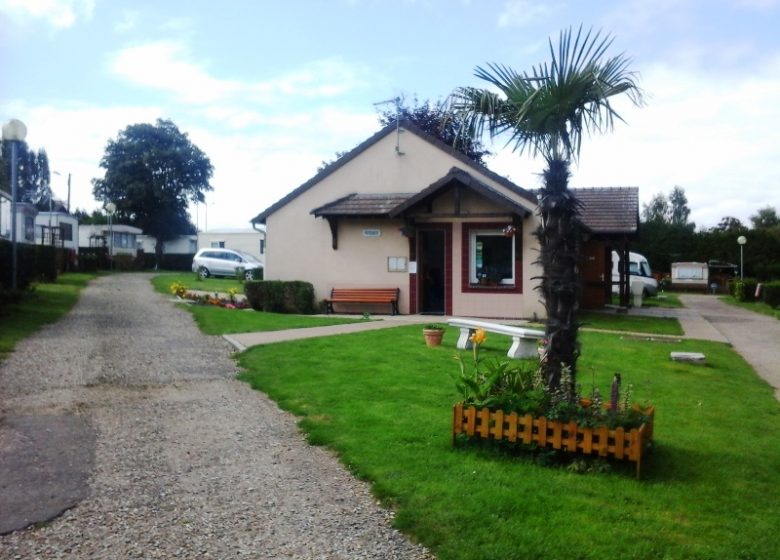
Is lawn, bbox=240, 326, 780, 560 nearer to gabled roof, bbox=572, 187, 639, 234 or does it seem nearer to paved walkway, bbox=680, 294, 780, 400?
paved walkway, bbox=680, 294, 780, 400

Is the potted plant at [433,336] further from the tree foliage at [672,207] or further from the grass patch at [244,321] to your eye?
the tree foliage at [672,207]

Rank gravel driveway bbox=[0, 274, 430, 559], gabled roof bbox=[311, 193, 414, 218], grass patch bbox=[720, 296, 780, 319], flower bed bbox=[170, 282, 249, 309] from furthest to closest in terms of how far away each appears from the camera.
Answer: grass patch bbox=[720, 296, 780, 319]
flower bed bbox=[170, 282, 249, 309]
gabled roof bbox=[311, 193, 414, 218]
gravel driveway bbox=[0, 274, 430, 559]

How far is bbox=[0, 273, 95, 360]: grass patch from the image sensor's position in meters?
12.9

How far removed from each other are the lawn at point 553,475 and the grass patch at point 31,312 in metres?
5.40

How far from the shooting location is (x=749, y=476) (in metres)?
5.77

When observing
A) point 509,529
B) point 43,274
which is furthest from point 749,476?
point 43,274

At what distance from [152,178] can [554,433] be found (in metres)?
60.3

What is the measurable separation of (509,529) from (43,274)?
2640 cm

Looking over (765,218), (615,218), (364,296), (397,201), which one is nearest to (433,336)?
(364,296)

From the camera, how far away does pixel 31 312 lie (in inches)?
655

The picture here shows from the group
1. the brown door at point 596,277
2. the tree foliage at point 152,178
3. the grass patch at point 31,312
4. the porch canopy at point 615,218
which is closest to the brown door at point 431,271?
the porch canopy at point 615,218

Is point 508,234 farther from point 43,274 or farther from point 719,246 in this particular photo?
point 719,246

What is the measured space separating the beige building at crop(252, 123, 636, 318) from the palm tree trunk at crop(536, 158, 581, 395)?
12.2 meters

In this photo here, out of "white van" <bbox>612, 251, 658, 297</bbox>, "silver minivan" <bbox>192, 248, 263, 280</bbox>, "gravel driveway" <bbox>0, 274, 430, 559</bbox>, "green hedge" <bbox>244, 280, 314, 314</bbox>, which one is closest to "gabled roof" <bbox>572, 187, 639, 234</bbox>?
"green hedge" <bbox>244, 280, 314, 314</bbox>
